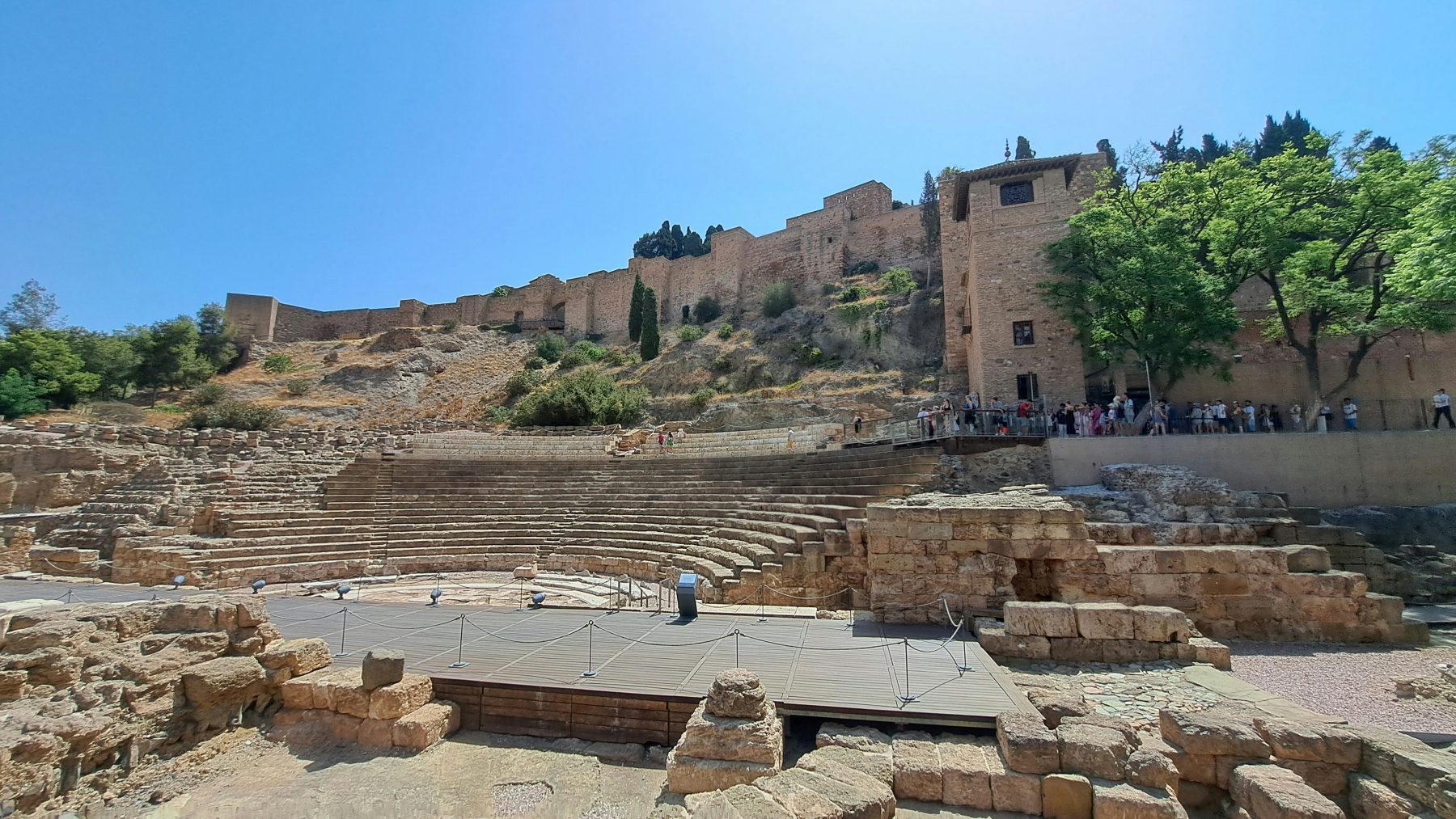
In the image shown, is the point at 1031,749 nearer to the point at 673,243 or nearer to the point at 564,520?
the point at 564,520

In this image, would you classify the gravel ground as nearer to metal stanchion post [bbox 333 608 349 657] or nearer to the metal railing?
the metal railing

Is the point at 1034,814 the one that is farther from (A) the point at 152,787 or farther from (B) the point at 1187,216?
(B) the point at 1187,216

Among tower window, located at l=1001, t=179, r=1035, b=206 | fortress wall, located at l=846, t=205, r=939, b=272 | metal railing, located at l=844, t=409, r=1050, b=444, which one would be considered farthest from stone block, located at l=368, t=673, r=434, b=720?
fortress wall, located at l=846, t=205, r=939, b=272

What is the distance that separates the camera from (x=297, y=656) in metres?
6.55

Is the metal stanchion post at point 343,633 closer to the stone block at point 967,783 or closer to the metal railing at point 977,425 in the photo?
the stone block at point 967,783

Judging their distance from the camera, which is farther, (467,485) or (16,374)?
(16,374)

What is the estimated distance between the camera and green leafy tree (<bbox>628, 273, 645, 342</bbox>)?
46156 mm

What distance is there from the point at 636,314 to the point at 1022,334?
3105 centimetres

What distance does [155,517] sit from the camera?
49.5ft

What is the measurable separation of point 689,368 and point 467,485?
19.0 metres

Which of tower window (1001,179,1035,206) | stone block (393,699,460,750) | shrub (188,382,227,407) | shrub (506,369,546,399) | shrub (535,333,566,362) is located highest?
tower window (1001,179,1035,206)

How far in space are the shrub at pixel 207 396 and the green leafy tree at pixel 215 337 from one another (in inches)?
304

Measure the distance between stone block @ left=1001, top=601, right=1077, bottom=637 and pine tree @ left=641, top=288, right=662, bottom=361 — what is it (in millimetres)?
35529

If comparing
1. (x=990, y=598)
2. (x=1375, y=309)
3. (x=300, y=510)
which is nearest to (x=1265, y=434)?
(x=1375, y=309)
